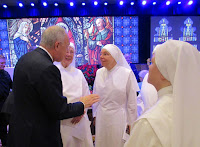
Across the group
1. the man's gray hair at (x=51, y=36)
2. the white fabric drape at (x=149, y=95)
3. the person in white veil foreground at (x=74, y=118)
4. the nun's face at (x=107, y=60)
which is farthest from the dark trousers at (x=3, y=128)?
the white fabric drape at (x=149, y=95)

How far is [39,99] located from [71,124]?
82cm

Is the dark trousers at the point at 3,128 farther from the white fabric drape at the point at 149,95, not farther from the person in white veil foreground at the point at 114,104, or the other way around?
the white fabric drape at the point at 149,95

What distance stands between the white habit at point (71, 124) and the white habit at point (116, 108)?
28 cm

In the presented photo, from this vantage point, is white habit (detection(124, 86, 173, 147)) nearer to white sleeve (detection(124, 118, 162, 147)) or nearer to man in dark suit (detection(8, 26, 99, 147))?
white sleeve (detection(124, 118, 162, 147))

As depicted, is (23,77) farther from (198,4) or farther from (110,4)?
(198,4)

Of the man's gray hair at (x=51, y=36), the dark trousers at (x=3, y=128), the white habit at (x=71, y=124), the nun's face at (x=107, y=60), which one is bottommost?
the dark trousers at (x=3, y=128)

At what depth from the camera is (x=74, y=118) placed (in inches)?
79.7

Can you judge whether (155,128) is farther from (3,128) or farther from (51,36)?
(3,128)

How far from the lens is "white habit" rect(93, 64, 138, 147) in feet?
7.66

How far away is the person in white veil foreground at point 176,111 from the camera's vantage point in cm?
90

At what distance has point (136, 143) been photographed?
96cm

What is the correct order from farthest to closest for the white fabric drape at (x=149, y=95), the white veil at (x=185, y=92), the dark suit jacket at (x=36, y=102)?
the white fabric drape at (x=149, y=95) < the dark suit jacket at (x=36, y=102) < the white veil at (x=185, y=92)

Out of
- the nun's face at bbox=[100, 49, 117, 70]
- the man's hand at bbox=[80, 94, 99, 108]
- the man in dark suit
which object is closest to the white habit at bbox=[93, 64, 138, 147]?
the nun's face at bbox=[100, 49, 117, 70]

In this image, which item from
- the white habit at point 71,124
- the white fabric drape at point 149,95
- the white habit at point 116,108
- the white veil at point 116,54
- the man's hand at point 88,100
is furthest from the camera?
the white veil at point 116,54
